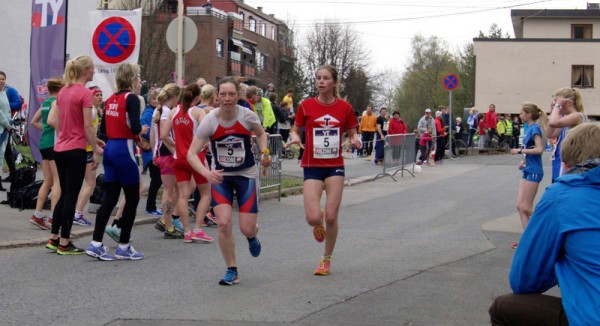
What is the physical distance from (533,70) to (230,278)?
160 ft

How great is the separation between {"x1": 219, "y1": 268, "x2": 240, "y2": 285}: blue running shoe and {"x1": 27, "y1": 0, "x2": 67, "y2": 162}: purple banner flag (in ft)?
18.0

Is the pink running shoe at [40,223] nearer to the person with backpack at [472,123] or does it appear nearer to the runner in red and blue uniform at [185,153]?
the runner in red and blue uniform at [185,153]

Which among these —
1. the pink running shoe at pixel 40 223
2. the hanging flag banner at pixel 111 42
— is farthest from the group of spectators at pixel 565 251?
the hanging flag banner at pixel 111 42

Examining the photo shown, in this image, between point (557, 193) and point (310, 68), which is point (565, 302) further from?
point (310, 68)

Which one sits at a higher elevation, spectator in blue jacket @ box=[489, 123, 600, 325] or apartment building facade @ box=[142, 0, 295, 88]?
apartment building facade @ box=[142, 0, 295, 88]

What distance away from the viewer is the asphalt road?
6.29 m

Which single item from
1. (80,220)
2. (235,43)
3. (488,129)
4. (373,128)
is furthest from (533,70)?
(80,220)

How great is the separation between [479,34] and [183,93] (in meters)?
85.8

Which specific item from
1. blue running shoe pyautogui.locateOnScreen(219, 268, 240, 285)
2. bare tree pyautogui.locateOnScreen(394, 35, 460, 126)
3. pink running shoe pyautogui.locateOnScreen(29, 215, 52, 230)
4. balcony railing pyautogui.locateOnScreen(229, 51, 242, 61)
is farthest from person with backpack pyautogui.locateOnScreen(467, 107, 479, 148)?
bare tree pyautogui.locateOnScreen(394, 35, 460, 126)

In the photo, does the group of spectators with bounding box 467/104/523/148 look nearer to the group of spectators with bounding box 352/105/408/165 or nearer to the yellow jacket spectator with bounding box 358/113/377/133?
the group of spectators with bounding box 352/105/408/165

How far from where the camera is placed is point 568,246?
149 inches

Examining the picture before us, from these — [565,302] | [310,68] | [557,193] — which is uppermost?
[310,68]

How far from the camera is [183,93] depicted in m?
9.97

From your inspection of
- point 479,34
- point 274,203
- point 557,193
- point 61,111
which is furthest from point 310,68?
point 557,193
